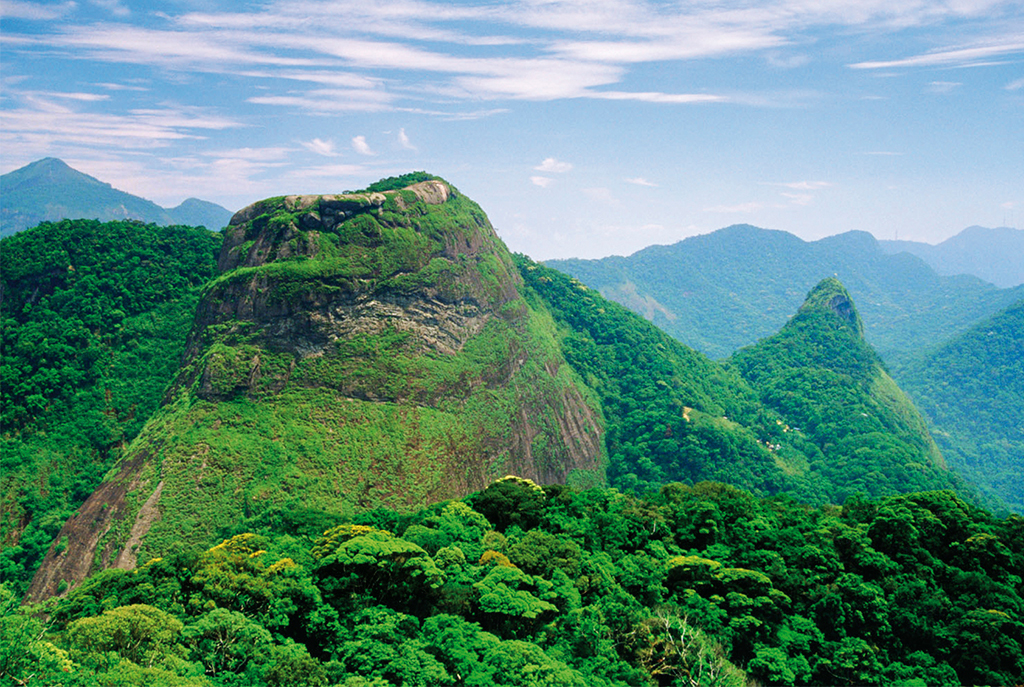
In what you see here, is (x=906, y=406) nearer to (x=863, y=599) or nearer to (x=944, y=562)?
(x=944, y=562)

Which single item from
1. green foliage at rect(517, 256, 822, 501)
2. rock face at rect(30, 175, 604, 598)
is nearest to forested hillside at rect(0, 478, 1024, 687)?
rock face at rect(30, 175, 604, 598)

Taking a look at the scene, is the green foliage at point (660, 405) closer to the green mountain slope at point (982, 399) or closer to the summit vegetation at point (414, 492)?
the summit vegetation at point (414, 492)

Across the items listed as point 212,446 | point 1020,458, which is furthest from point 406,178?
point 1020,458

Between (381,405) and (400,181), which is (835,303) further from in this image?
(381,405)

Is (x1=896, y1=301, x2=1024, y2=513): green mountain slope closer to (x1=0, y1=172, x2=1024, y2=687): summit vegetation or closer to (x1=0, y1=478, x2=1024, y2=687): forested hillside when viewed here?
(x1=0, y1=172, x2=1024, y2=687): summit vegetation

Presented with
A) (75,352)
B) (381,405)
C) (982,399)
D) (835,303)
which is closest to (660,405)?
(381,405)
